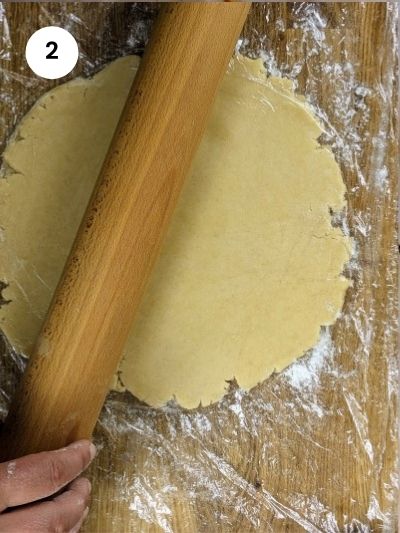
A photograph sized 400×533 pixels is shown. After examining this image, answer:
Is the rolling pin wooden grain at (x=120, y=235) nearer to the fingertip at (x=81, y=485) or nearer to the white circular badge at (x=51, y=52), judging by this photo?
the fingertip at (x=81, y=485)

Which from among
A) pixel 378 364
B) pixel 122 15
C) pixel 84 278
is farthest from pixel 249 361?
pixel 122 15

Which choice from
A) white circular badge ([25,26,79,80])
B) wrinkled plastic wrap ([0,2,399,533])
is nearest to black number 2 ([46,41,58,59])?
white circular badge ([25,26,79,80])

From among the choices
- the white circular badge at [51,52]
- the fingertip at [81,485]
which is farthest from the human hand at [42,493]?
the white circular badge at [51,52]

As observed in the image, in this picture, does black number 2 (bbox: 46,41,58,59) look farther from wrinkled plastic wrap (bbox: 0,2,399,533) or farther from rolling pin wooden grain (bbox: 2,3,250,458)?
rolling pin wooden grain (bbox: 2,3,250,458)

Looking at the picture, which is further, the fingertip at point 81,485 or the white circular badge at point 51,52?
the white circular badge at point 51,52

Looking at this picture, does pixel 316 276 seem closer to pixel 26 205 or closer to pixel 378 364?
pixel 378 364
